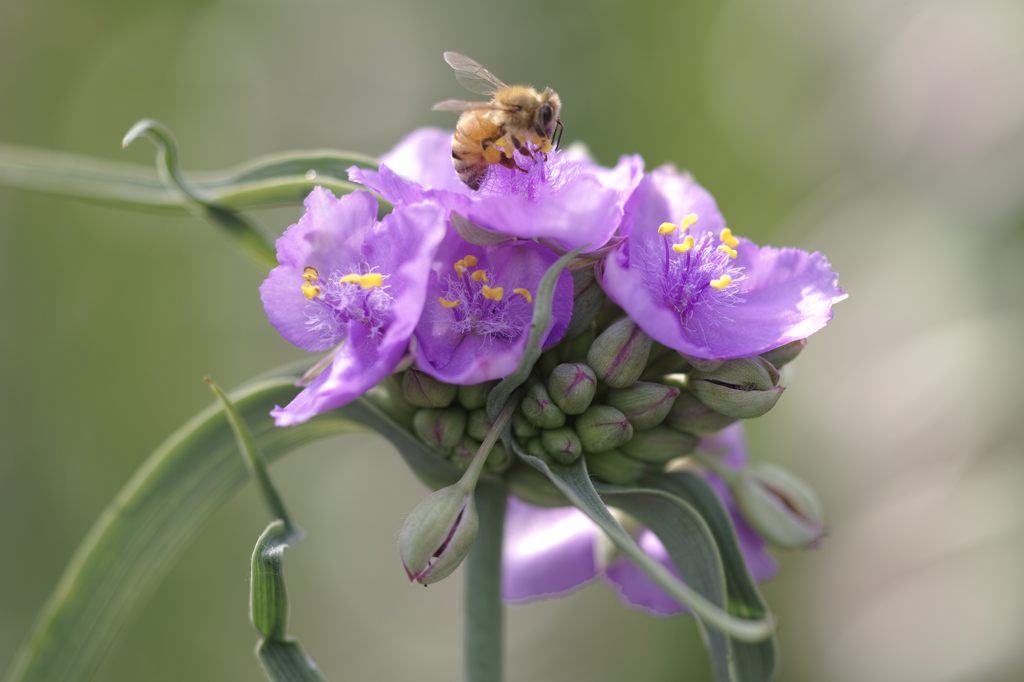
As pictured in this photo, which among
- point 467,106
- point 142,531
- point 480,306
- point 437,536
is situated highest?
point 467,106

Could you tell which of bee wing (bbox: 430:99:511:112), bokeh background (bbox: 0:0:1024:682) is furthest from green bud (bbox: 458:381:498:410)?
bokeh background (bbox: 0:0:1024:682)

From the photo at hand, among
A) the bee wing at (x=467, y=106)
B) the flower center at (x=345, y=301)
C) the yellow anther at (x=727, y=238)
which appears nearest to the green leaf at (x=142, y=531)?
the flower center at (x=345, y=301)

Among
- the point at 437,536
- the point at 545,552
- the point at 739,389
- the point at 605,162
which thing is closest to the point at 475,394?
the point at 437,536

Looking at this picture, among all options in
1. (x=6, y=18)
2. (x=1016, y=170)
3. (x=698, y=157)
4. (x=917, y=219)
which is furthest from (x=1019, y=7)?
(x=6, y=18)

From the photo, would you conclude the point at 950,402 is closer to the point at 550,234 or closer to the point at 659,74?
the point at 659,74

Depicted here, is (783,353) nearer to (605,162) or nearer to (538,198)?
(538,198)

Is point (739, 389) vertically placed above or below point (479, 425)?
above

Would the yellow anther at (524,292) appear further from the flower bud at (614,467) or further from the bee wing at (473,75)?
the bee wing at (473,75)
